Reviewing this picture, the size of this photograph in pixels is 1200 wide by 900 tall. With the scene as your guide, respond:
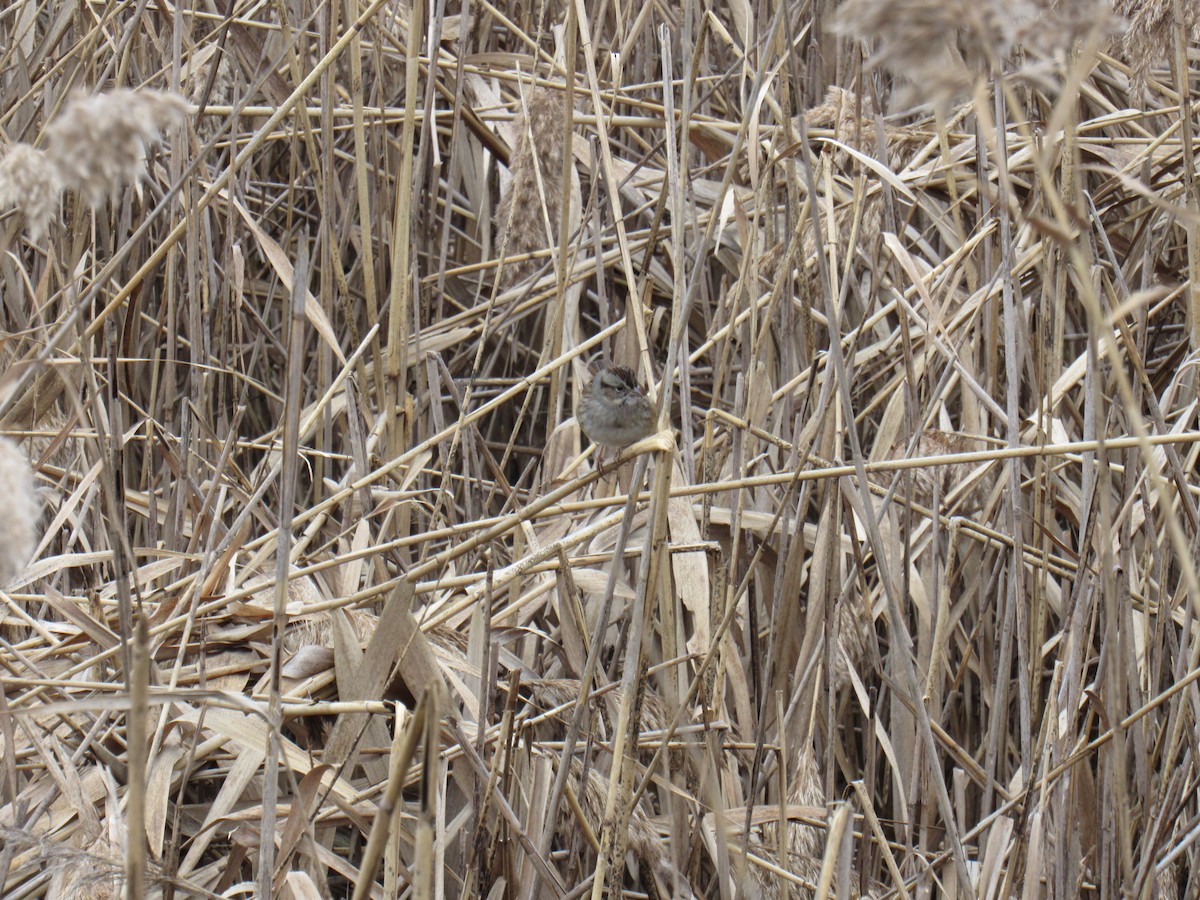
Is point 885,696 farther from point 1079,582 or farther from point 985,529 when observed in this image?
point 1079,582

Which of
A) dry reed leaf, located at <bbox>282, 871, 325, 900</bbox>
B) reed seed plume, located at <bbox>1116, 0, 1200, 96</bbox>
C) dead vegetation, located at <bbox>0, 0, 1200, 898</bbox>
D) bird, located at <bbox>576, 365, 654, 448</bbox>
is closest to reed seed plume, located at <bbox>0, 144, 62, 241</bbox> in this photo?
dead vegetation, located at <bbox>0, 0, 1200, 898</bbox>

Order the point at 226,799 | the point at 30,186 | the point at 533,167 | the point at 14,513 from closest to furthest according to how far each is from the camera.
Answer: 1. the point at 14,513
2. the point at 30,186
3. the point at 226,799
4. the point at 533,167

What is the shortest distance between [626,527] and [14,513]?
0.91 metres

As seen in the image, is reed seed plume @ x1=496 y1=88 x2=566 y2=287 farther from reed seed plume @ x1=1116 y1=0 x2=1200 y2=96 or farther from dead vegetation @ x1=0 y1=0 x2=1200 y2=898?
reed seed plume @ x1=1116 y1=0 x2=1200 y2=96

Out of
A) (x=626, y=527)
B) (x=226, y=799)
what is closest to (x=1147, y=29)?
(x=626, y=527)

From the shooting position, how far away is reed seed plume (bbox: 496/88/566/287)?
7.25 ft

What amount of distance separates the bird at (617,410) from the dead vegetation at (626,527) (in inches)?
4.8

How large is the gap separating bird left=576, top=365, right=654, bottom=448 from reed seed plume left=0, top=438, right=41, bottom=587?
157 centimetres

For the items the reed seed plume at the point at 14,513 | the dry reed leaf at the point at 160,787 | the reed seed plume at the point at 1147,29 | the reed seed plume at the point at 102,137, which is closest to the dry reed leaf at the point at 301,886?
the dry reed leaf at the point at 160,787

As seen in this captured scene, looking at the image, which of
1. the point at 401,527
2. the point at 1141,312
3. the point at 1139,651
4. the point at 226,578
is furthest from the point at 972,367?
the point at 226,578

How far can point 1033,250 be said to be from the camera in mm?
2168

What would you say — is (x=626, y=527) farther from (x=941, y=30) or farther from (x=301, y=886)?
(x=941, y=30)

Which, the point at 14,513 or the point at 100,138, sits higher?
the point at 100,138

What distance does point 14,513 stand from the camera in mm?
703
